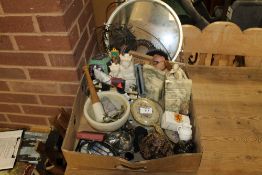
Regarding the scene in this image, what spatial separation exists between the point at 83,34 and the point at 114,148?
464 mm

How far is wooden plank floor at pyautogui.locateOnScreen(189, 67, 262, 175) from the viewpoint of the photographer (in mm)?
750

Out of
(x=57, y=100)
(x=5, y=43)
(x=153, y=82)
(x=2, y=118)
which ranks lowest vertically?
(x=2, y=118)

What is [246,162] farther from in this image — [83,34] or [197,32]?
[83,34]

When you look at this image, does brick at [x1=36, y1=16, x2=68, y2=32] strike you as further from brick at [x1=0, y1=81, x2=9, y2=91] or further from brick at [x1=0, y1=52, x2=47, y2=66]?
brick at [x1=0, y1=81, x2=9, y2=91]

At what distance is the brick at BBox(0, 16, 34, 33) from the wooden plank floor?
0.62 meters

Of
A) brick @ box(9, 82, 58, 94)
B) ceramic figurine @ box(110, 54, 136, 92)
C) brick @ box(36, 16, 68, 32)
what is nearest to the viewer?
brick @ box(36, 16, 68, 32)

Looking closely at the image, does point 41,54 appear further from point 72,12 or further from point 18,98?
point 18,98

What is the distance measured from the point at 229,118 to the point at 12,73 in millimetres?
807

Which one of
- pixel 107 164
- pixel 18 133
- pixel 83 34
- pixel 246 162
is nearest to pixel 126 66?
pixel 83 34

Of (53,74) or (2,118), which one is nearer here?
(53,74)

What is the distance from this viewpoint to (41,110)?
3.66 feet

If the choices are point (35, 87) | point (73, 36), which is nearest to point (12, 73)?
point (35, 87)

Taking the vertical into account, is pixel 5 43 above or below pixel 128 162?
above

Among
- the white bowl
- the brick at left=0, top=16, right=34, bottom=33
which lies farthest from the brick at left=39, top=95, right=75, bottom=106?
the brick at left=0, top=16, right=34, bottom=33
